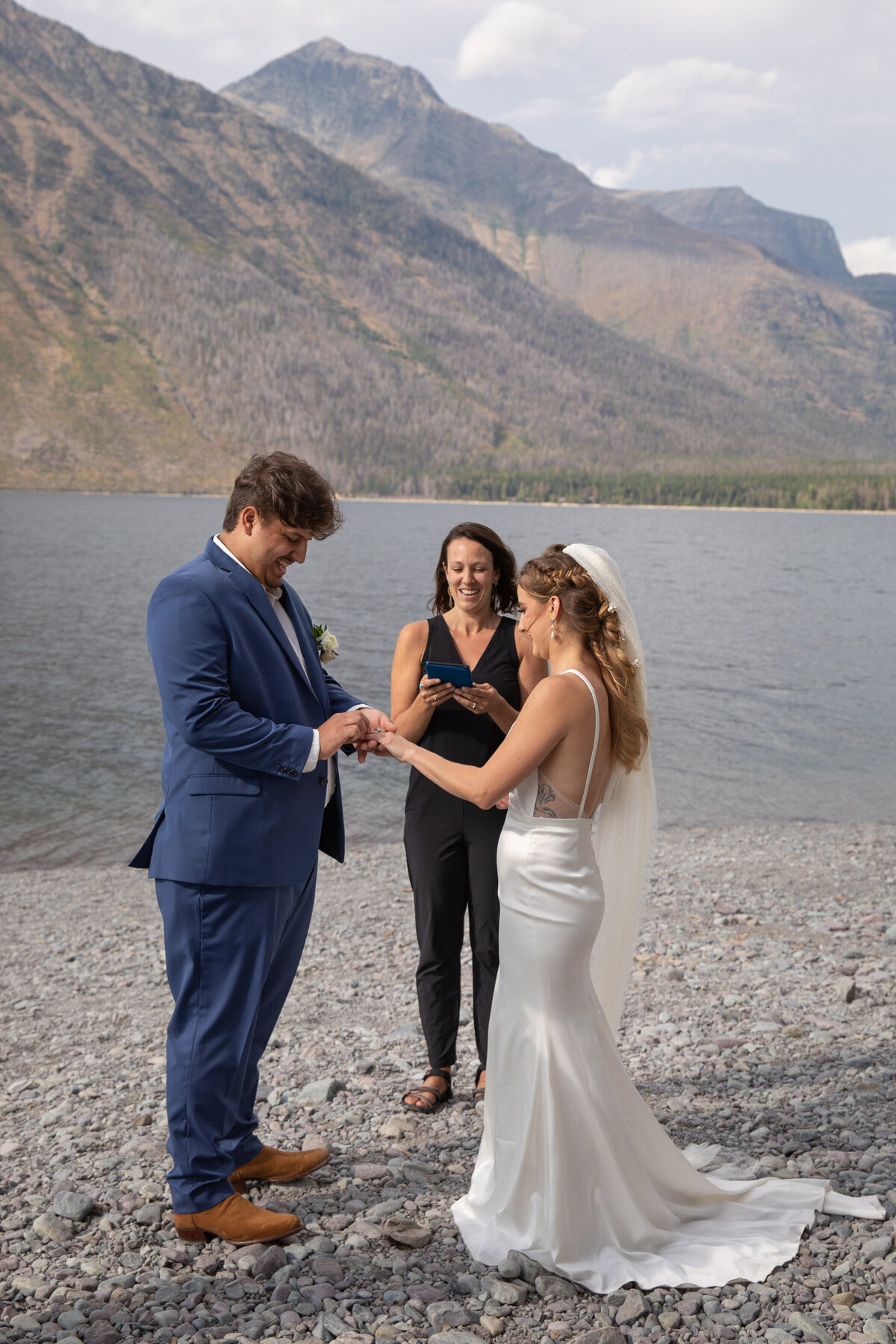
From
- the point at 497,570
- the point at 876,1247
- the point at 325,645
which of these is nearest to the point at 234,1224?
the point at 325,645

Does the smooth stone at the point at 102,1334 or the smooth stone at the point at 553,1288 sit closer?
the smooth stone at the point at 102,1334

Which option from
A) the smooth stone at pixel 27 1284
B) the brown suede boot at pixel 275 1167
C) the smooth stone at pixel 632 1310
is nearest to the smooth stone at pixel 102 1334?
the smooth stone at pixel 27 1284

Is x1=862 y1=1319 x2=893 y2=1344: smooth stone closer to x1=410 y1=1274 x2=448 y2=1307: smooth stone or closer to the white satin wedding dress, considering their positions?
the white satin wedding dress

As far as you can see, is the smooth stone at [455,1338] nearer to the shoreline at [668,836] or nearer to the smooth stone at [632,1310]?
the smooth stone at [632,1310]

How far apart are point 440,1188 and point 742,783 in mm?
16325

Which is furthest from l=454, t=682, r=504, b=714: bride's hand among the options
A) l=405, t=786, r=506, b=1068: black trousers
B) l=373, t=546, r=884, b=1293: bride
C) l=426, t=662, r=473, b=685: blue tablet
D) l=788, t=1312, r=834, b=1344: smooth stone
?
l=788, t=1312, r=834, b=1344: smooth stone

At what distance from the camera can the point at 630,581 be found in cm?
6531

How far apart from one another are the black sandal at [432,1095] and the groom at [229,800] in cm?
144

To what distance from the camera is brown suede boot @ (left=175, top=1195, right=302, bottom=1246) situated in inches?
159

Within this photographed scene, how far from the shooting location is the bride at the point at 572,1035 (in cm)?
381

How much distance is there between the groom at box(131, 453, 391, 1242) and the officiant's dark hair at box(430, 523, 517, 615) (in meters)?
1.59

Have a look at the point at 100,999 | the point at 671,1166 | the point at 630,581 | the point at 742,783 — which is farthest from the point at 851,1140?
the point at 630,581

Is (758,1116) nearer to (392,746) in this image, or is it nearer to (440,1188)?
(440,1188)

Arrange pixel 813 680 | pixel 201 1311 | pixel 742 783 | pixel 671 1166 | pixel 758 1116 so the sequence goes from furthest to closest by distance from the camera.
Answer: pixel 813 680 < pixel 742 783 < pixel 758 1116 < pixel 671 1166 < pixel 201 1311
